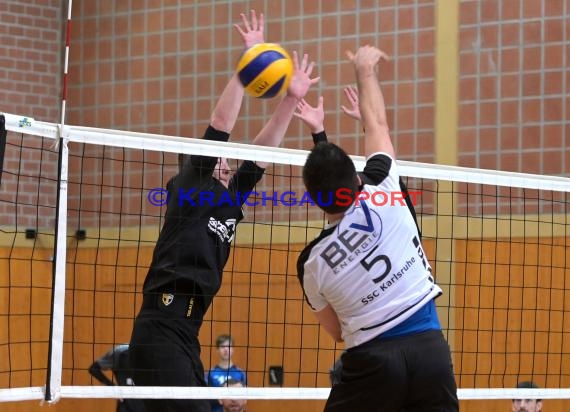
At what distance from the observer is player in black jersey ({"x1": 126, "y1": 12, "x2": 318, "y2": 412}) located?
19.3ft

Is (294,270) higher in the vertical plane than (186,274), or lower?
lower

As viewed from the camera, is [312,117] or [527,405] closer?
[312,117]

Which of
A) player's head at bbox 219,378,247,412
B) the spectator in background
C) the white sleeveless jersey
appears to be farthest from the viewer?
the spectator in background

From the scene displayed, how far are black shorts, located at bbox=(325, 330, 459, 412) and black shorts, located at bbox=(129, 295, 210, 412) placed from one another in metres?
1.52

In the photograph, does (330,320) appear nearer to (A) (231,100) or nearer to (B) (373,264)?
(B) (373,264)

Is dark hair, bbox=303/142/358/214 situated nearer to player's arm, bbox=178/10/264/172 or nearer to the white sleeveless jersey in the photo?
the white sleeveless jersey

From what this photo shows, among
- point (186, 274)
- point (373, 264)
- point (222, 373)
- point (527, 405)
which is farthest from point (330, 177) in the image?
point (222, 373)

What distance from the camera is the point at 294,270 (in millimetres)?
10289

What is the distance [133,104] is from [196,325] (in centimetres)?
574

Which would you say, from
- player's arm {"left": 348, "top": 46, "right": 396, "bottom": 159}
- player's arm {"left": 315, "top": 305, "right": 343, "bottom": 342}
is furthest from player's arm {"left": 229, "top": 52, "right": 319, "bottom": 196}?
player's arm {"left": 315, "top": 305, "right": 343, "bottom": 342}

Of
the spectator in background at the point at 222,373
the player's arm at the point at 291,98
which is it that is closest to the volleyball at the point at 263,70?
the player's arm at the point at 291,98

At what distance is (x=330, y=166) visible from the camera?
173 inches

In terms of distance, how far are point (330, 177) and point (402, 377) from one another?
89 centimetres

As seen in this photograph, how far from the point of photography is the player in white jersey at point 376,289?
4457mm
